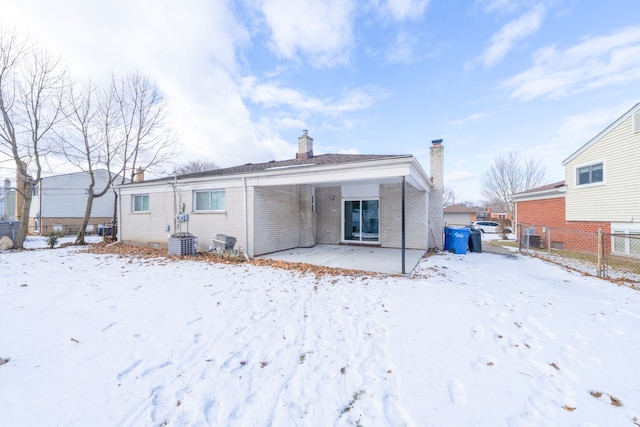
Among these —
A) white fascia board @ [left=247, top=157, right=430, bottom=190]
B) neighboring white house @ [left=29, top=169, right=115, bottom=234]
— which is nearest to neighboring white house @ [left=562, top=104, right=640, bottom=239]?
white fascia board @ [left=247, top=157, right=430, bottom=190]

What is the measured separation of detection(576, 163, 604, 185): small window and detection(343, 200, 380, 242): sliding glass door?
999cm

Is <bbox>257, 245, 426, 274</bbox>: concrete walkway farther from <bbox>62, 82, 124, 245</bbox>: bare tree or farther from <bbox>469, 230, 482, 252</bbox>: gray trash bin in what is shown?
<bbox>62, 82, 124, 245</bbox>: bare tree

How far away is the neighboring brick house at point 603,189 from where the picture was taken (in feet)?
34.2

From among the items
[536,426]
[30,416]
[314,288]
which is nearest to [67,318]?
[30,416]

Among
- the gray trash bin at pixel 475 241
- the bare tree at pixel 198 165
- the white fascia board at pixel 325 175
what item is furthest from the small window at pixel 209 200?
the bare tree at pixel 198 165

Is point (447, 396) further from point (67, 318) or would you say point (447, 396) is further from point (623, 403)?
point (67, 318)

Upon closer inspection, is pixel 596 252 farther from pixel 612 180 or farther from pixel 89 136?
pixel 89 136

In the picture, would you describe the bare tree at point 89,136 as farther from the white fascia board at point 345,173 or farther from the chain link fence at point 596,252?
the chain link fence at point 596,252

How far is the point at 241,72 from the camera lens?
42.7ft

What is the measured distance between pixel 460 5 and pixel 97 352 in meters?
13.9

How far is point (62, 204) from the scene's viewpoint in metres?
23.4

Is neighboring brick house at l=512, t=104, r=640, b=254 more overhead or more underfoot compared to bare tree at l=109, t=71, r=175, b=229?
Result: more underfoot

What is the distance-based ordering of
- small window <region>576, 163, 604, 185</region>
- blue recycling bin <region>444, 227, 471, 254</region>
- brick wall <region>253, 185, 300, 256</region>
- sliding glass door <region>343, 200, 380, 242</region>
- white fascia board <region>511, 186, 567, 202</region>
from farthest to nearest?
white fascia board <region>511, 186, 567, 202</region> → sliding glass door <region>343, 200, 380, 242</region> → small window <region>576, 163, 604, 185</region> → blue recycling bin <region>444, 227, 471, 254</region> → brick wall <region>253, 185, 300, 256</region>

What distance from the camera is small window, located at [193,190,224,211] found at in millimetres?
10531
